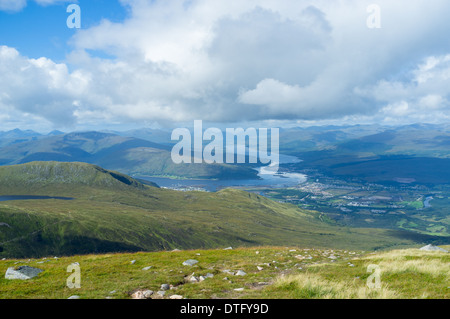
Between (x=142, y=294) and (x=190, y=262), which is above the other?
(x=142, y=294)

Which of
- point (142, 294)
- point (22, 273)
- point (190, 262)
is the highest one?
point (142, 294)

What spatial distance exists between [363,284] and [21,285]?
2251cm

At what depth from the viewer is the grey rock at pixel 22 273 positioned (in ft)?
64.6

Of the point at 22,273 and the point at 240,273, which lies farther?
the point at 240,273

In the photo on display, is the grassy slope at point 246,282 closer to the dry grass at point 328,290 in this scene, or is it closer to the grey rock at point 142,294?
the dry grass at point 328,290

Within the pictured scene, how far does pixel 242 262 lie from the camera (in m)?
25.5

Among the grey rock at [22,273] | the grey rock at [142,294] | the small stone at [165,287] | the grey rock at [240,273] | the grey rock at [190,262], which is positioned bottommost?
the grey rock at [190,262]

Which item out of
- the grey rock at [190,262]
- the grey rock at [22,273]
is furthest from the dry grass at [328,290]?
the grey rock at [22,273]

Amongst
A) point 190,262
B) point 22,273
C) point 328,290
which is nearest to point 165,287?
point 190,262

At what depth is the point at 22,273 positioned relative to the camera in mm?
20188

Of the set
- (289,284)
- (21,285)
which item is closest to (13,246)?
(21,285)

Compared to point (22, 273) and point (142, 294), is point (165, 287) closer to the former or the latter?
point (142, 294)

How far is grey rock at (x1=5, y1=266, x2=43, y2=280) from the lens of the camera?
1970 centimetres
